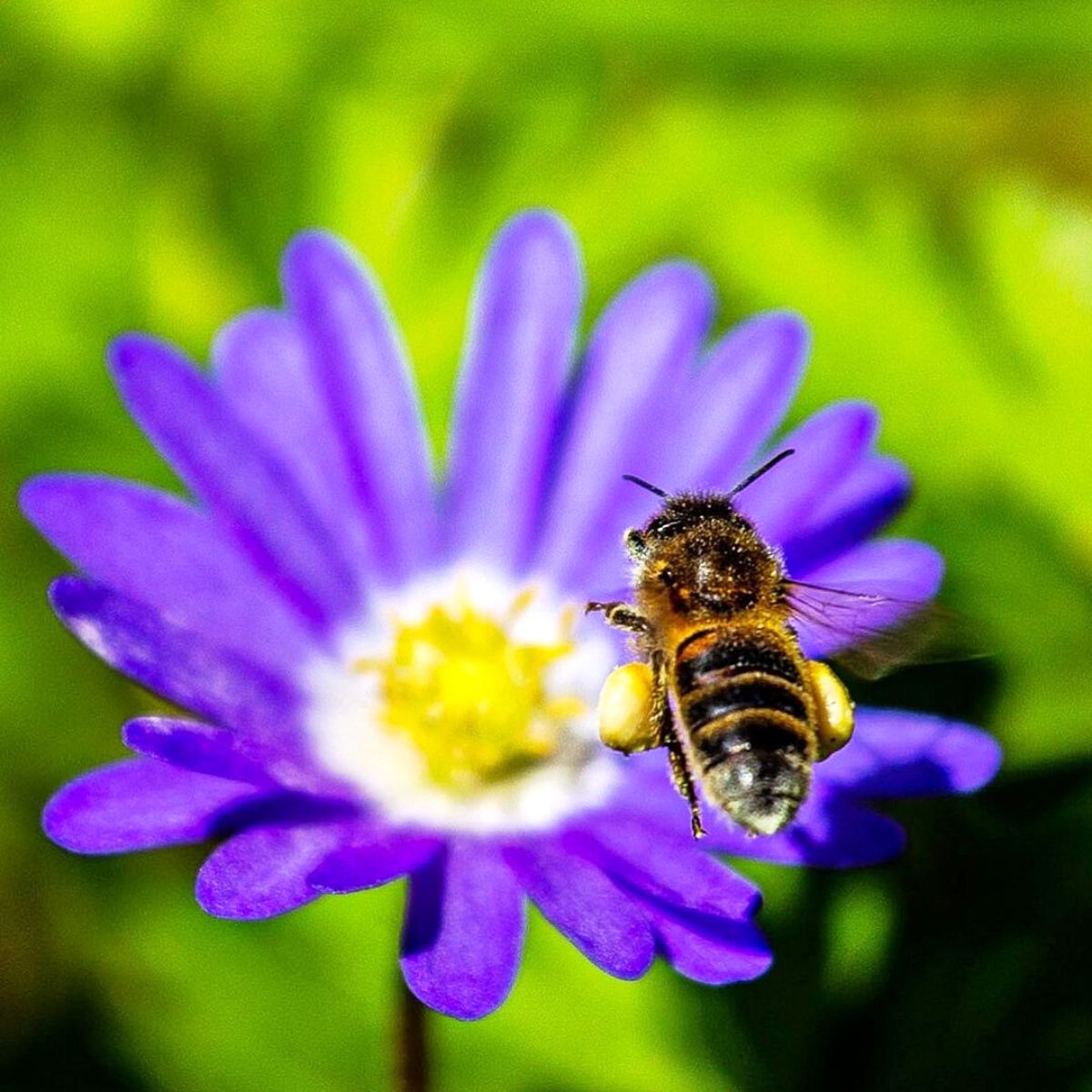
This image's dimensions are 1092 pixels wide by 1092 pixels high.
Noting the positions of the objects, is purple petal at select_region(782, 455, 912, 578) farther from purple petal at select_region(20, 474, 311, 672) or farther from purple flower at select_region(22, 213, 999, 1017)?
purple petal at select_region(20, 474, 311, 672)

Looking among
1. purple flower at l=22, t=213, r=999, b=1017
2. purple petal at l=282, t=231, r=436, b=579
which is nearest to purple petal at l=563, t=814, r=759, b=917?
purple flower at l=22, t=213, r=999, b=1017

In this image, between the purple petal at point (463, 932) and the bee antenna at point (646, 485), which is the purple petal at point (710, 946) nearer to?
the purple petal at point (463, 932)

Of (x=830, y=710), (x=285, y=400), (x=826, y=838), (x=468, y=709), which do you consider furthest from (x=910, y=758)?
(x=285, y=400)

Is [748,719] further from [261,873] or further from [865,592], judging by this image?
[261,873]

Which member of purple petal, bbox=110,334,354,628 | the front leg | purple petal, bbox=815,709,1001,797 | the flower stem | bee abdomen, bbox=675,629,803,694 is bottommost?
the flower stem

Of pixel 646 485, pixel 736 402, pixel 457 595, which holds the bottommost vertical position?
pixel 646 485
